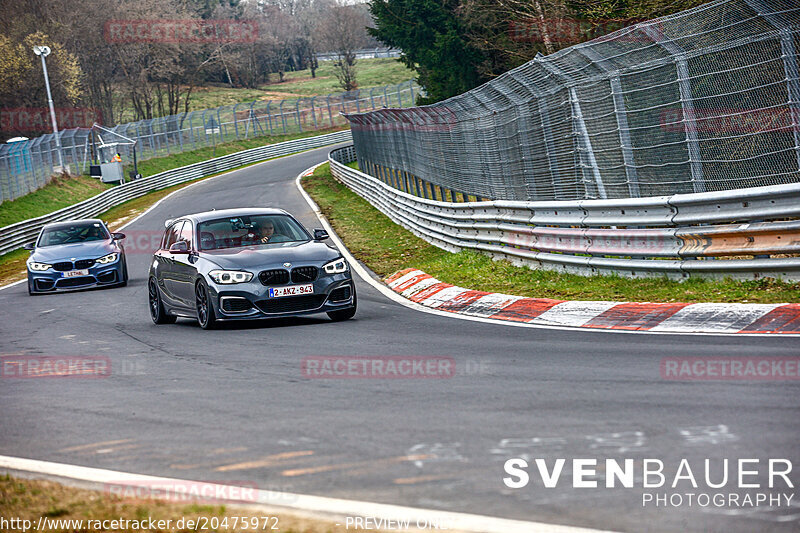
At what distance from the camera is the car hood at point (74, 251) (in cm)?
1967

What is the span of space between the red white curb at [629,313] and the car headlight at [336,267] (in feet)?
4.85

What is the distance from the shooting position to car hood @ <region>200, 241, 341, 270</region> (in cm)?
1162

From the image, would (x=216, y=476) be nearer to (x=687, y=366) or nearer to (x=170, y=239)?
(x=687, y=366)

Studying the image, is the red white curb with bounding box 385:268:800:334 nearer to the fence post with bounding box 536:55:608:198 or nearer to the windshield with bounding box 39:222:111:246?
the fence post with bounding box 536:55:608:198

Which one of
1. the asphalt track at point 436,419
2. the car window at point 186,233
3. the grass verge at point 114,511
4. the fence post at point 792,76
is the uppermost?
the fence post at point 792,76

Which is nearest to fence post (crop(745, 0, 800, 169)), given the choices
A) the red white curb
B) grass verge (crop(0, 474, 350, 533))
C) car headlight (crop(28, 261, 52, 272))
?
the red white curb

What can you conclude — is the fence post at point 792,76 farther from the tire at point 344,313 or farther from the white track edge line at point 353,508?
the white track edge line at point 353,508

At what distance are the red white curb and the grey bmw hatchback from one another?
1.64 m

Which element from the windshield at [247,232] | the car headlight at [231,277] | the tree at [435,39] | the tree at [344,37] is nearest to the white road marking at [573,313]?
the car headlight at [231,277]

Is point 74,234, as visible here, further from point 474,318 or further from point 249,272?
point 474,318

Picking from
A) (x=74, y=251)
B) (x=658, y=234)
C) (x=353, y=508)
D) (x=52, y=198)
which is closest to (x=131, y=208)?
(x=52, y=198)

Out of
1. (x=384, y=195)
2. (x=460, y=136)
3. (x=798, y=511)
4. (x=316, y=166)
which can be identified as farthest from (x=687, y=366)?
(x=316, y=166)

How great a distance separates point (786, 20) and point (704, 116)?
1.30 m

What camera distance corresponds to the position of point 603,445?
16.3 ft
